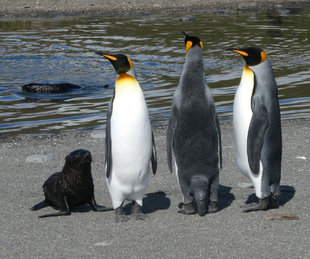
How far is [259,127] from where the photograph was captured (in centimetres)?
521

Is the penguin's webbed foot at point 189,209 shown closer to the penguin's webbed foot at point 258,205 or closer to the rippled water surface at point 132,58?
the penguin's webbed foot at point 258,205

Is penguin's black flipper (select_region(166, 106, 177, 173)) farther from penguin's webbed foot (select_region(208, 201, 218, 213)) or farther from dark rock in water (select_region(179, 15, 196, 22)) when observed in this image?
dark rock in water (select_region(179, 15, 196, 22))

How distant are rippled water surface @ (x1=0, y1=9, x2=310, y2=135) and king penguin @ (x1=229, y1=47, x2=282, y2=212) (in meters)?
4.01

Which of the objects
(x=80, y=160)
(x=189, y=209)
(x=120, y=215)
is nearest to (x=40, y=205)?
(x=80, y=160)

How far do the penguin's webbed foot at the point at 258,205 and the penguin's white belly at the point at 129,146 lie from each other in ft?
2.71

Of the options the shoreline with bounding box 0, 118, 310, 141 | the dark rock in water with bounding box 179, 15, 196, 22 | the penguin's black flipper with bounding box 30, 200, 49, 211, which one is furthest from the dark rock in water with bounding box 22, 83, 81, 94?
the dark rock in water with bounding box 179, 15, 196, 22

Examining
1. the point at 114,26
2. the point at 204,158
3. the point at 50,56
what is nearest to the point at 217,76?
the point at 50,56

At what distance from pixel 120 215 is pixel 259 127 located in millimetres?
1277

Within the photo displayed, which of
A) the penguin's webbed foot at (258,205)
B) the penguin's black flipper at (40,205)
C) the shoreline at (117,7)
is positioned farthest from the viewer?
the shoreline at (117,7)

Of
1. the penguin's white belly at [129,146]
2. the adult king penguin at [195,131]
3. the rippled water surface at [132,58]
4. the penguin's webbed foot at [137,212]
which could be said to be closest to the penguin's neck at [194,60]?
the adult king penguin at [195,131]

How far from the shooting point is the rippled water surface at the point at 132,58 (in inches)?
403

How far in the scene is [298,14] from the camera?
23859 millimetres

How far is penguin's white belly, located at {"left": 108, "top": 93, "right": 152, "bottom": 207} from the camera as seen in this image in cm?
516

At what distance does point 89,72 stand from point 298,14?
40.0 feet
